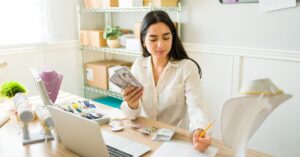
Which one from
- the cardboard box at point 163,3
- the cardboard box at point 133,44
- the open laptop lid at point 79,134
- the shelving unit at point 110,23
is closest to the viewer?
the open laptop lid at point 79,134

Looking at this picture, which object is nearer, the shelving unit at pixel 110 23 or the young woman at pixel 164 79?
the young woman at pixel 164 79

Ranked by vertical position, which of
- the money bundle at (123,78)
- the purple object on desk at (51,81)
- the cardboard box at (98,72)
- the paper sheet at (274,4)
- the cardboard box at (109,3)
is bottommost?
the cardboard box at (98,72)

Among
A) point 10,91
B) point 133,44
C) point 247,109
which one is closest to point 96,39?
point 133,44

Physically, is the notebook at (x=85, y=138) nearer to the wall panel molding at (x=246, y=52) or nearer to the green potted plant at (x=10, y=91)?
the green potted plant at (x=10, y=91)

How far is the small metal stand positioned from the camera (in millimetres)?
1202

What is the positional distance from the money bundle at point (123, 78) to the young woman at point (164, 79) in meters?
0.12

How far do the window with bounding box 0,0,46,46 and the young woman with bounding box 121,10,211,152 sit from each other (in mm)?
1644

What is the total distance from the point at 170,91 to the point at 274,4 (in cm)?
112

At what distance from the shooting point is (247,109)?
77cm

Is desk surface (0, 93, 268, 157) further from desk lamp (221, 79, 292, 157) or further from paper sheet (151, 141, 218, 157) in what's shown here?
desk lamp (221, 79, 292, 157)

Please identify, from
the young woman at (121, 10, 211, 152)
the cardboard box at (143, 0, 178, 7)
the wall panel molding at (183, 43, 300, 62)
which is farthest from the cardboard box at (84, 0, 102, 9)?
the young woman at (121, 10, 211, 152)

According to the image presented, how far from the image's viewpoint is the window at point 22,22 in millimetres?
2635

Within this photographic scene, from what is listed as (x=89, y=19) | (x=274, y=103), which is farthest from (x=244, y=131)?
(x=89, y=19)

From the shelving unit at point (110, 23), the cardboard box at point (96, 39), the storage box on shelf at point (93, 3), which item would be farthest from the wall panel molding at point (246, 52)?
the storage box on shelf at point (93, 3)
